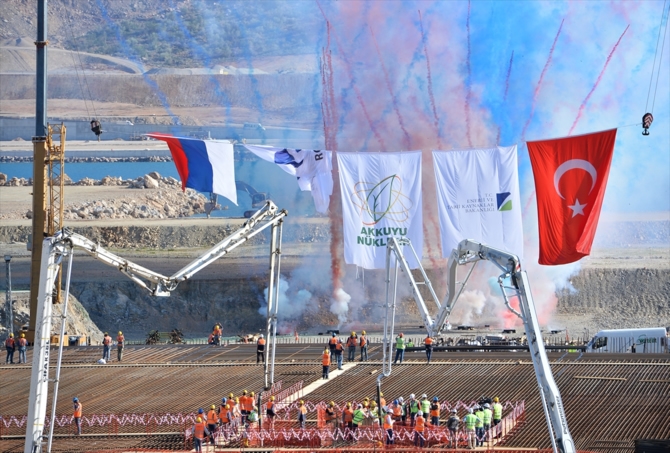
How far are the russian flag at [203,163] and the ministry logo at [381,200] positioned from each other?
9.26m

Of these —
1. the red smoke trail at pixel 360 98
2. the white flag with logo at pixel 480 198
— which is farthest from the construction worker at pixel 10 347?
the red smoke trail at pixel 360 98

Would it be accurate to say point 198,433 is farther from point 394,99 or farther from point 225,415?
point 394,99

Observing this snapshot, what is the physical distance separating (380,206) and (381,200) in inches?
12.8

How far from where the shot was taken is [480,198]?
56.2 metres

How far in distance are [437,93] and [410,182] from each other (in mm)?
51633

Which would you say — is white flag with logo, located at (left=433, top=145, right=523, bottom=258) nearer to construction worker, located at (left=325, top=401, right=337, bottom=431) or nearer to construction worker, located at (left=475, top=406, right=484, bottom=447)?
construction worker, located at (left=325, top=401, right=337, bottom=431)

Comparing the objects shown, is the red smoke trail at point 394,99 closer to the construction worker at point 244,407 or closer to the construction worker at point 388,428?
the construction worker at point 244,407

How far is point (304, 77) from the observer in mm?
170000

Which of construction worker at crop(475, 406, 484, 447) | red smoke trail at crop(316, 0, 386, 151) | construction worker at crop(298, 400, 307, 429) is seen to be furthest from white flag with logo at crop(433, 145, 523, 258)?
red smoke trail at crop(316, 0, 386, 151)

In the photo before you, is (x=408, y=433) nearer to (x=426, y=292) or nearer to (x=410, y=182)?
(x=410, y=182)

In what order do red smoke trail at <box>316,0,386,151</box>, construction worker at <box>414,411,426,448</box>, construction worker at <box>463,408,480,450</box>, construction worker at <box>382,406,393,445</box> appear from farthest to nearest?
1. red smoke trail at <box>316,0,386,151</box>
2. construction worker at <box>382,406,393,445</box>
3. construction worker at <box>414,411,426,448</box>
4. construction worker at <box>463,408,480,450</box>

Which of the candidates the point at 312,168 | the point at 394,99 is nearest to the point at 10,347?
the point at 312,168

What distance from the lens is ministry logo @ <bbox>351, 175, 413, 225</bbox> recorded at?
56.2m

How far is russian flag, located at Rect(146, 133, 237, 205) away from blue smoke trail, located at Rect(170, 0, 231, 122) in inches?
4784
